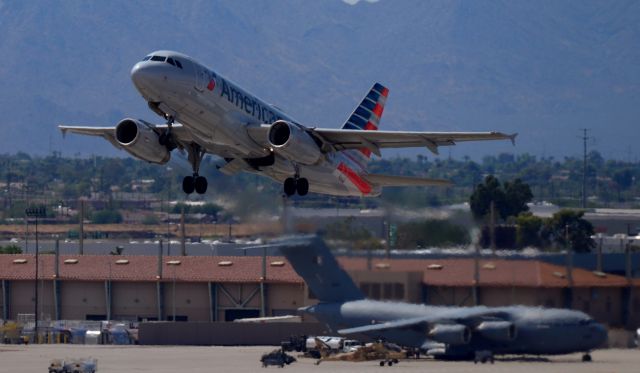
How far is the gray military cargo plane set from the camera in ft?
154

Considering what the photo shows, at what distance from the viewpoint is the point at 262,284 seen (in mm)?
69500

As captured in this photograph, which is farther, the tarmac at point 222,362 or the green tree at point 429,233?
the green tree at point 429,233

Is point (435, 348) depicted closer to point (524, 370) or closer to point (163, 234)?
point (524, 370)

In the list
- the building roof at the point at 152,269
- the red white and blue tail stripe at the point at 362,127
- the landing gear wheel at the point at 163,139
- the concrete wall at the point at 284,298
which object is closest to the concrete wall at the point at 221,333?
the concrete wall at the point at 284,298

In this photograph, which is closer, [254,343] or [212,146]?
[212,146]

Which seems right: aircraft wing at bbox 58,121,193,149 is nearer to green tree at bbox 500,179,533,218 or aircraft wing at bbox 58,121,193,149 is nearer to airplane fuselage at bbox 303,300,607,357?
airplane fuselage at bbox 303,300,607,357

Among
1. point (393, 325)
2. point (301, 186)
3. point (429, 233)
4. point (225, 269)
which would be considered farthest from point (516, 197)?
point (301, 186)

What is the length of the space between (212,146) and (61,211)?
12356cm

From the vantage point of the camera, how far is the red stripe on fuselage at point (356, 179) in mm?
50906

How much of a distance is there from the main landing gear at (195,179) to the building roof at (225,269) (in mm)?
5597

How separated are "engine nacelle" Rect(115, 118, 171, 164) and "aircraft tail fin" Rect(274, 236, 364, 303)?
6.46 m

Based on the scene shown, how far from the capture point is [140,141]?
153 feet

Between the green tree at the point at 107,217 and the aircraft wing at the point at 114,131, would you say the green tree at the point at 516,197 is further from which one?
the aircraft wing at the point at 114,131

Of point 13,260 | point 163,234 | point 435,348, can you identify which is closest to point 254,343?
point 435,348
